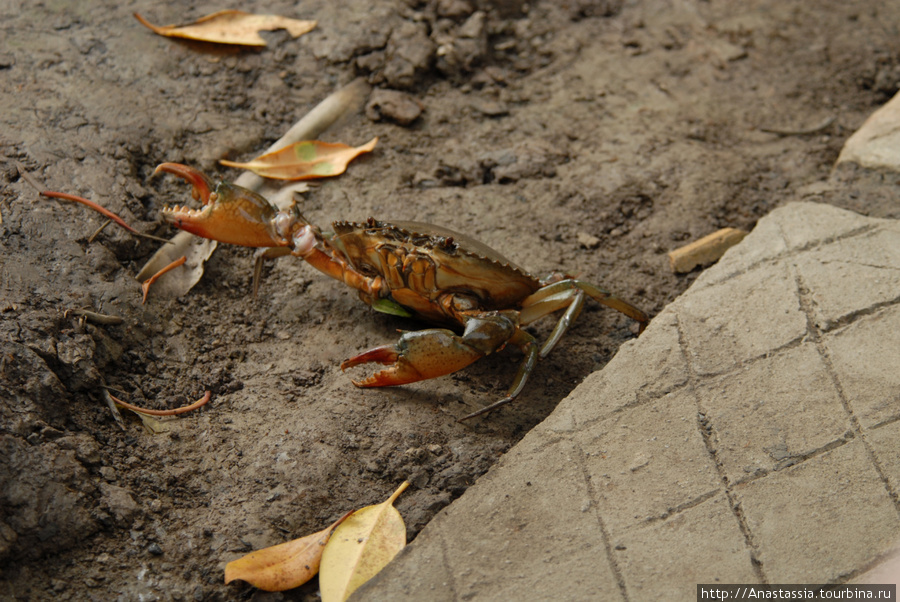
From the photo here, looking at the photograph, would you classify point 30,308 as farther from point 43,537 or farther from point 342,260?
point 342,260

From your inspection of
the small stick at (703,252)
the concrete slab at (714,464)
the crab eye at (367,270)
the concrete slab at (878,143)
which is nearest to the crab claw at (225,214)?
the crab eye at (367,270)

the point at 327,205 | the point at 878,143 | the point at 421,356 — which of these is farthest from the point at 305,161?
the point at 878,143

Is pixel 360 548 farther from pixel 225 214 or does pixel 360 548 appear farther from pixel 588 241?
pixel 588 241

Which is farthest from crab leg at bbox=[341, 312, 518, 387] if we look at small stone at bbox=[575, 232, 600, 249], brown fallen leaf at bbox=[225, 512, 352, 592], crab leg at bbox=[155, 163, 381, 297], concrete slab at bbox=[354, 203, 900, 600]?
small stone at bbox=[575, 232, 600, 249]

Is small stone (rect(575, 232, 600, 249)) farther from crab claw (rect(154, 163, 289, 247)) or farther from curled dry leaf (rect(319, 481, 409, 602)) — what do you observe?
curled dry leaf (rect(319, 481, 409, 602))

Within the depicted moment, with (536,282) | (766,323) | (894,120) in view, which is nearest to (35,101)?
(536,282)
